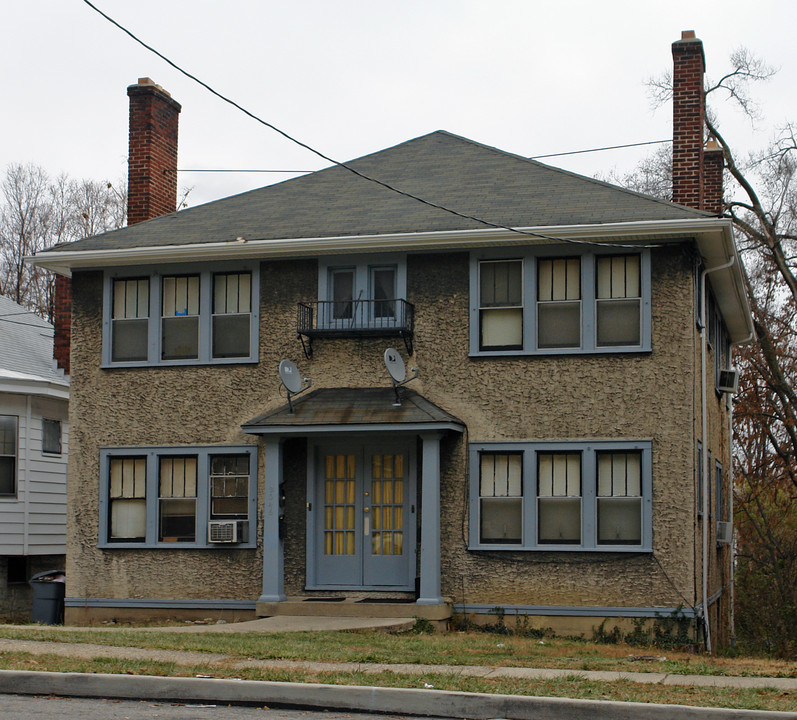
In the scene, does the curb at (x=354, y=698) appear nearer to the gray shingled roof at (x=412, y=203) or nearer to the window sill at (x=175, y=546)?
the window sill at (x=175, y=546)

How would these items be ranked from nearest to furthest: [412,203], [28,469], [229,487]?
[229,487]
[412,203]
[28,469]

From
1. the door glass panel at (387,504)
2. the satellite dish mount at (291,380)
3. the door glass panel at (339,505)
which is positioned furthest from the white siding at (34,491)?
the door glass panel at (387,504)

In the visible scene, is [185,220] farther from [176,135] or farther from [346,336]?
[346,336]

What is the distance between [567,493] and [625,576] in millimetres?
1345

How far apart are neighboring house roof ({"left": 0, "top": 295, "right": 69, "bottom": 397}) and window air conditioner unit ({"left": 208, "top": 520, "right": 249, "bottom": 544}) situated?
6.07 metres

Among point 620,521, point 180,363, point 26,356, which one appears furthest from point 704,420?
point 26,356

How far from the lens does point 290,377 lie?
15.9 meters

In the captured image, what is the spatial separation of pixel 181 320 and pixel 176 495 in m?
2.66

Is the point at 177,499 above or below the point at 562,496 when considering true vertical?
below

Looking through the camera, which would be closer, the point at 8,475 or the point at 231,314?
the point at 231,314

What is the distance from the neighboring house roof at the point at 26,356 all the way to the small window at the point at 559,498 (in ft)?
33.0

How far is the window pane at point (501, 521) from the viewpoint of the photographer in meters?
15.7

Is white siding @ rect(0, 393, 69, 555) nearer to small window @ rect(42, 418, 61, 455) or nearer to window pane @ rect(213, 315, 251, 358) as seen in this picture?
small window @ rect(42, 418, 61, 455)

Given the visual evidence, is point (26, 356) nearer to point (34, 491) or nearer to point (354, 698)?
point (34, 491)
